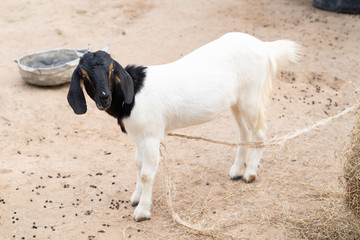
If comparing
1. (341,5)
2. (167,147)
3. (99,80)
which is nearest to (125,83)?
(99,80)

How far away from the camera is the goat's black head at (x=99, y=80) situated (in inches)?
149

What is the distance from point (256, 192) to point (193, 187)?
76 cm

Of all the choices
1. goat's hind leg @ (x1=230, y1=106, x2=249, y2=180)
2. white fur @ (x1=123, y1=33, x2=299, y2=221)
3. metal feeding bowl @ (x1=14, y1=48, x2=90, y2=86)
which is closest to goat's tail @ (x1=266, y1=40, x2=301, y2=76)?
white fur @ (x1=123, y1=33, x2=299, y2=221)

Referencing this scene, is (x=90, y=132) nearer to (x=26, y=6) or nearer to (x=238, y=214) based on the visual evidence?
(x=238, y=214)

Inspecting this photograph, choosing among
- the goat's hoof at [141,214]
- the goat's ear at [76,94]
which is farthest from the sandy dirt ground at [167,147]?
the goat's ear at [76,94]

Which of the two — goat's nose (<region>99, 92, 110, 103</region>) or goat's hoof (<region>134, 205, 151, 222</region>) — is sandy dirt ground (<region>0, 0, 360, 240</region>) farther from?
goat's nose (<region>99, 92, 110, 103</region>)

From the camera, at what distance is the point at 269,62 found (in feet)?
16.0

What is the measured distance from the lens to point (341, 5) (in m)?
10.5

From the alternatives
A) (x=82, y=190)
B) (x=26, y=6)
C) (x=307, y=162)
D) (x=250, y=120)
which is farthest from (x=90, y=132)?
(x=26, y=6)

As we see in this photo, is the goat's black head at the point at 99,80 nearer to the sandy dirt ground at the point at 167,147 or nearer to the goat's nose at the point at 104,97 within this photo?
the goat's nose at the point at 104,97

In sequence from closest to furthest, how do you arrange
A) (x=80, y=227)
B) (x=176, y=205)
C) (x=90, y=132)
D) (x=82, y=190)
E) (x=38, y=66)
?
(x=80, y=227) → (x=176, y=205) → (x=82, y=190) → (x=90, y=132) → (x=38, y=66)

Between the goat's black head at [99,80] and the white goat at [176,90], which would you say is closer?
the goat's black head at [99,80]

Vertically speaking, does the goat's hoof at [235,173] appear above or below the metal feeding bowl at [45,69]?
above

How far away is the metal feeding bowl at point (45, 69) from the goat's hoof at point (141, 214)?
3.44 meters
